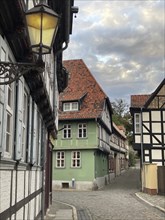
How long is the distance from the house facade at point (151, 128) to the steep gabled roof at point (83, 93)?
4760 millimetres

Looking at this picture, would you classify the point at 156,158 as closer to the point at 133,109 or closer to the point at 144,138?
the point at 144,138

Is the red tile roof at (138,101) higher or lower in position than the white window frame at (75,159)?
higher

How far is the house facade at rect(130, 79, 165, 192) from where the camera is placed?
28719mm

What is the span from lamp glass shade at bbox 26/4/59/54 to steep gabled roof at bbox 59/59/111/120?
2924cm

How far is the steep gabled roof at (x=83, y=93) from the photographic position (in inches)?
1329

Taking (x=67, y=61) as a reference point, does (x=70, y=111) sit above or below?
below

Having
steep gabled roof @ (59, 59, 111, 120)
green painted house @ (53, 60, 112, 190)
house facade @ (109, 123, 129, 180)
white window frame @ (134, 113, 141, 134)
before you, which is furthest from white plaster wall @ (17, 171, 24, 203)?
house facade @ (109, 123, 129, 180)

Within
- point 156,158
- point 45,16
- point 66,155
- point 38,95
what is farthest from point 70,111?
point 45,16

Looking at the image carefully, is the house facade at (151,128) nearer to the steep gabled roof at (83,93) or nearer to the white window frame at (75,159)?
the steep gabled roof at (83,93)

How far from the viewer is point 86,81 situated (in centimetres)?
3756

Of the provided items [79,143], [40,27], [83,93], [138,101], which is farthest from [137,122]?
[40,27]

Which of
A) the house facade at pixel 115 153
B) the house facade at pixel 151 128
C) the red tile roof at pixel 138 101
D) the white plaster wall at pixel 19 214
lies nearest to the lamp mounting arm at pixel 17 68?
the white plaster wall at pixel 19 214

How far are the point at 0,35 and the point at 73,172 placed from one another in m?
29.3

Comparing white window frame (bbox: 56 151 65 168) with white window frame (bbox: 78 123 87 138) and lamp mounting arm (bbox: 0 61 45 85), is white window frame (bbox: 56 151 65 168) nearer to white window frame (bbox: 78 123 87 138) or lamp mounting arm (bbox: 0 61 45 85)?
white window frame (bbox: 78 123 87 138)
